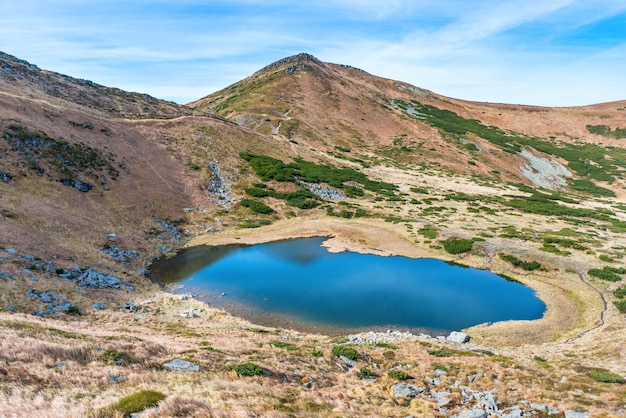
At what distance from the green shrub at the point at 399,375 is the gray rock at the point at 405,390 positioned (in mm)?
875

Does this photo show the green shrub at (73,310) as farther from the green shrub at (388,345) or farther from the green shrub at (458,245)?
the green shrub at (458,245)

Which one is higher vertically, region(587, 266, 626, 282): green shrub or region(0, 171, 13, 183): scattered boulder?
region(0, 171, 13, 183): scattered boulder

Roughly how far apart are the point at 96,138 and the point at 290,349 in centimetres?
5926

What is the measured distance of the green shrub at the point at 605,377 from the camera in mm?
19281

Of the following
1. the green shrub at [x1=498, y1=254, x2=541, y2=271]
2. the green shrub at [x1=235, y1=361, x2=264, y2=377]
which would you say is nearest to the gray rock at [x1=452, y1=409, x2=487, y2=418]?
the green shrub at [x1=235, y1=361, x2=264, y2=377]

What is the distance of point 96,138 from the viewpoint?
62.9m

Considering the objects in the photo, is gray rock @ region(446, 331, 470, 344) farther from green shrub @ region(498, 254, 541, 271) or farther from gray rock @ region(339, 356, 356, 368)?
green shrub @ region(498, 254, 541, 271)

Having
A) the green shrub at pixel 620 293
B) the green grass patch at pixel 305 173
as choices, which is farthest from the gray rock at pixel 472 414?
the green grass patch at pixel 305 173

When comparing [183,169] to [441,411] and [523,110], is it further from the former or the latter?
[523,110]

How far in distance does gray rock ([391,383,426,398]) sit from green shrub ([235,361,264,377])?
696 cm

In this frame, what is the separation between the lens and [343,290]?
121 feet

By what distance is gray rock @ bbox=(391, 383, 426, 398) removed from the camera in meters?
17.6

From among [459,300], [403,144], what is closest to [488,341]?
[459,300]

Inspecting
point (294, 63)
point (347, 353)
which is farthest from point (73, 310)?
point (294, 63)
